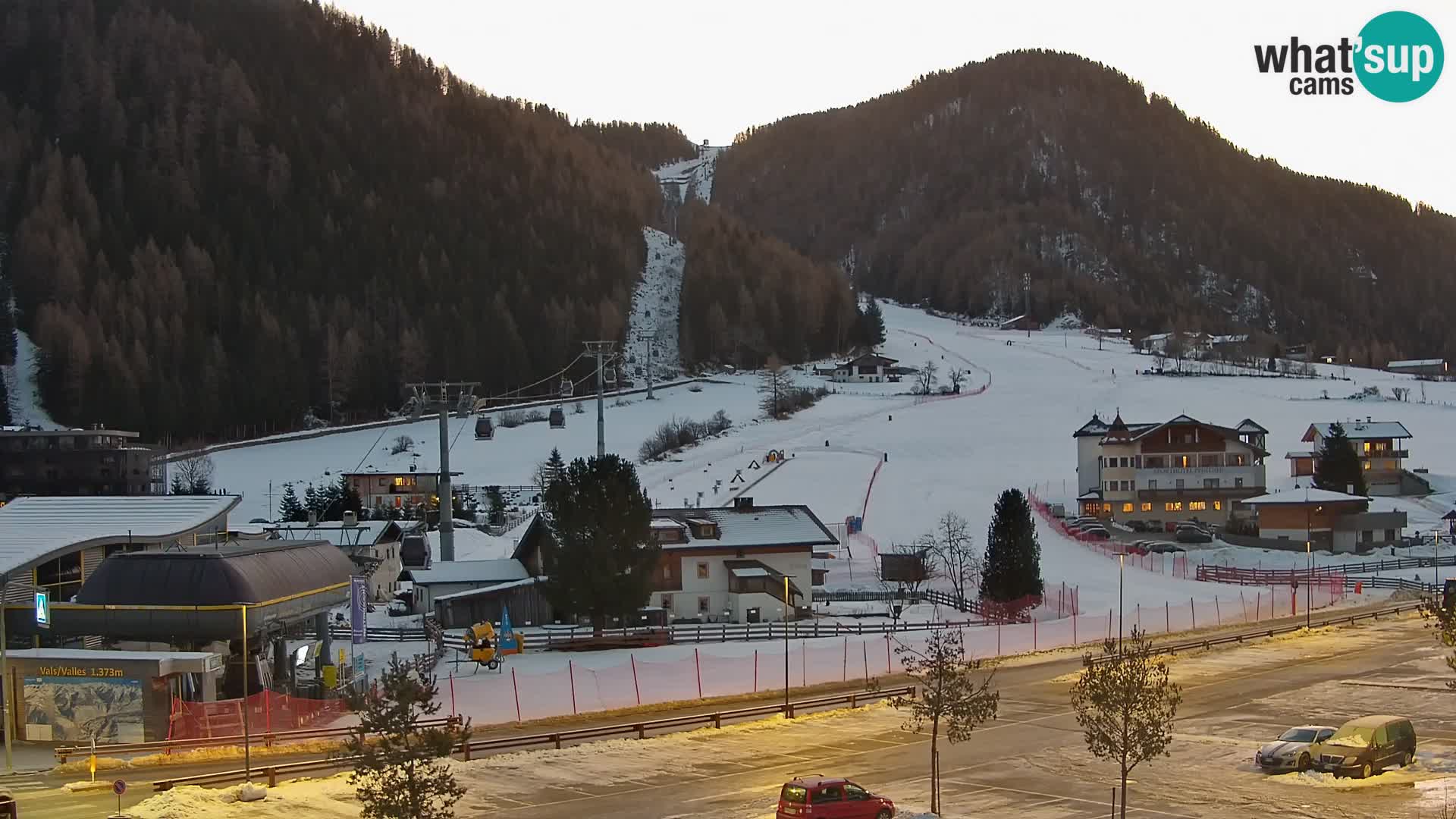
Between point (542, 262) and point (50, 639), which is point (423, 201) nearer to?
point (542, 262)

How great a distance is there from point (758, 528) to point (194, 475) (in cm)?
5947

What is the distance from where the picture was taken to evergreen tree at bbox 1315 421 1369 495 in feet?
255

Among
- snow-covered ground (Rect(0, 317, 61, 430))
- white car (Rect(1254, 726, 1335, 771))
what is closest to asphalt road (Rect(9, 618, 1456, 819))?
white car (Rect(1254, 726, 1335, 771))

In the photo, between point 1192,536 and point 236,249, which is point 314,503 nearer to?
point 1192,536

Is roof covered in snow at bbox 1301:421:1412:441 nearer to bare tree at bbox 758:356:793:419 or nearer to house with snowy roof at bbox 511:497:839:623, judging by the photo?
bare tree at bbox 758:356:793:419

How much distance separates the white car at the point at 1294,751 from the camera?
26.8 meters

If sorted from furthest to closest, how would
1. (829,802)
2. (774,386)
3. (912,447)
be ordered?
1. (774,386)
2. (912,447)
3. (829,802)

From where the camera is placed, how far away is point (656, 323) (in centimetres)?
18025

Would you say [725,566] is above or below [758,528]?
below

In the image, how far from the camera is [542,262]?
183500 millimetres

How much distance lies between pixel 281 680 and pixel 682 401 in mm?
95993

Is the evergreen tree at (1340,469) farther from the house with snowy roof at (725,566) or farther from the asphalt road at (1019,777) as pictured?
the asphalt road at (1019,777)

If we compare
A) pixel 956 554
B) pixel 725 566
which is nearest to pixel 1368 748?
pixel 725 566

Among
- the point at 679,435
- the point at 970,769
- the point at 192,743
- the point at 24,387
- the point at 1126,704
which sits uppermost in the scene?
the point at 24,387
